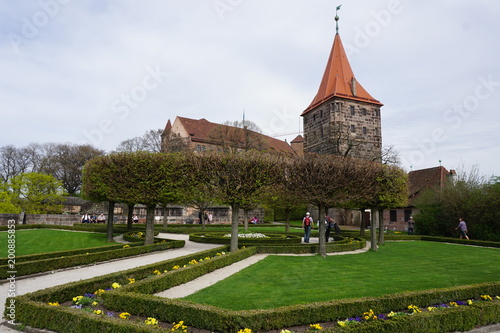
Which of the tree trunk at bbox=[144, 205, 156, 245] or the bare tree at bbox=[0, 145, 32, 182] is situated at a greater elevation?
the bare tree at bbox=[0, 145, 32, 182]

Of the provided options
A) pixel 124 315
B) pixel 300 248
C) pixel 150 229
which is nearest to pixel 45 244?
pixel 150 229

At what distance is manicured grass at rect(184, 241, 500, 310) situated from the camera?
25.2 feet

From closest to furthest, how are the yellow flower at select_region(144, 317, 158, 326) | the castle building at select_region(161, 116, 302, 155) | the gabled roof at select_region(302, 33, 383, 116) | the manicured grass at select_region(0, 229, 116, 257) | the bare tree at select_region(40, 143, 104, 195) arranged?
1. the yellow flower at select_region(144, 317, 158, 326)
2. the manicured grass at select_region(0, 229, 116, 257)
3. the gabled roof at select_region(302, 33, 383, 116)
4. the castle building at select_region(161, 116, 302, 155)
5. the bare tree at select_region(40, 143, 104, 195)

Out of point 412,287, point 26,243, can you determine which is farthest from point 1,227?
point 412,287

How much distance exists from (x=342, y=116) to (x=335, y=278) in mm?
37003

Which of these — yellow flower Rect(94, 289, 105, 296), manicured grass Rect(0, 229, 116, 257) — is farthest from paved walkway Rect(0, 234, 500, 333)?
manicured grass Rect(0, 229, 116, 257)

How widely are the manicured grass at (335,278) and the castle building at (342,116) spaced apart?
28.3 meters

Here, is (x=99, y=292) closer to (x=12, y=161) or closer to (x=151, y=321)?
(x=151, y=321)

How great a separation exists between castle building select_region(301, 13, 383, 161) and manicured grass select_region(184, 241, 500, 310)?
2833cm

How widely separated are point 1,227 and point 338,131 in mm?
35628

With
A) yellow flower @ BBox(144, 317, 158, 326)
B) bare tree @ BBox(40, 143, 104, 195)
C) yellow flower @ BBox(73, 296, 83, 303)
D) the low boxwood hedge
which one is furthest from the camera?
bare tree @ BBox(40, 143, 104, 195)

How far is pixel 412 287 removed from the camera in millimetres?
8773

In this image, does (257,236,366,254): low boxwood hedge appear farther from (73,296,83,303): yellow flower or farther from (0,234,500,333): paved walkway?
(73,296,83,303): yellow flower

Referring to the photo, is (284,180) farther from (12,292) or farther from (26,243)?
(26,243)
